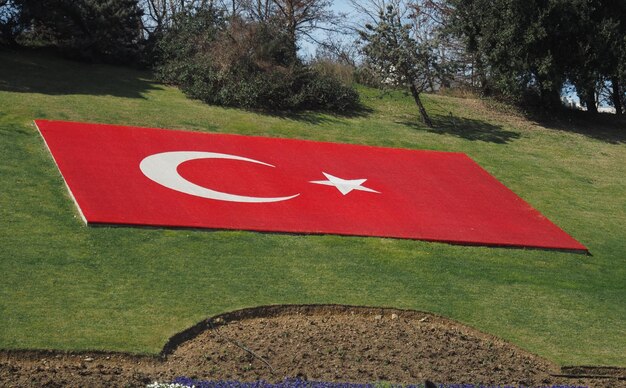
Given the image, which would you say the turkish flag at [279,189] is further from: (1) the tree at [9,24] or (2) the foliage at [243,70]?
(1) the tree at [9,24]

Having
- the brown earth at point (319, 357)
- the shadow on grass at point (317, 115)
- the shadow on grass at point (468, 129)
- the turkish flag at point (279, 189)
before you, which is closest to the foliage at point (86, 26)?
the shadow on grass at point (317, 115)

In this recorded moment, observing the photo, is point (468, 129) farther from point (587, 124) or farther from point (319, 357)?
point (319, 357)

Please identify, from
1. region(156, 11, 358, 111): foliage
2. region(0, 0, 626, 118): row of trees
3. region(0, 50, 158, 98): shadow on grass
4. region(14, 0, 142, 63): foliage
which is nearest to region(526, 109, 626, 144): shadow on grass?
region(0, 0, 626, 118): row of trees

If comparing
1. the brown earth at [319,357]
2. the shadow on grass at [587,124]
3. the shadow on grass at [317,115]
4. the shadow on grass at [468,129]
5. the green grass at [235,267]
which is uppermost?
the shadow on grass at [587,124]

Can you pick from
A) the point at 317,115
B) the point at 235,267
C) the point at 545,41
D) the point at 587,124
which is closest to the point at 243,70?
the point at 317,115

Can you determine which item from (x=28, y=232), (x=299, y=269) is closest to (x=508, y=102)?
(x=299, y=269)

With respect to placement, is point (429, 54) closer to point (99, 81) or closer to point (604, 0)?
point (604, 0)

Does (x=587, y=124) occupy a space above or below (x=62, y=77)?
above
